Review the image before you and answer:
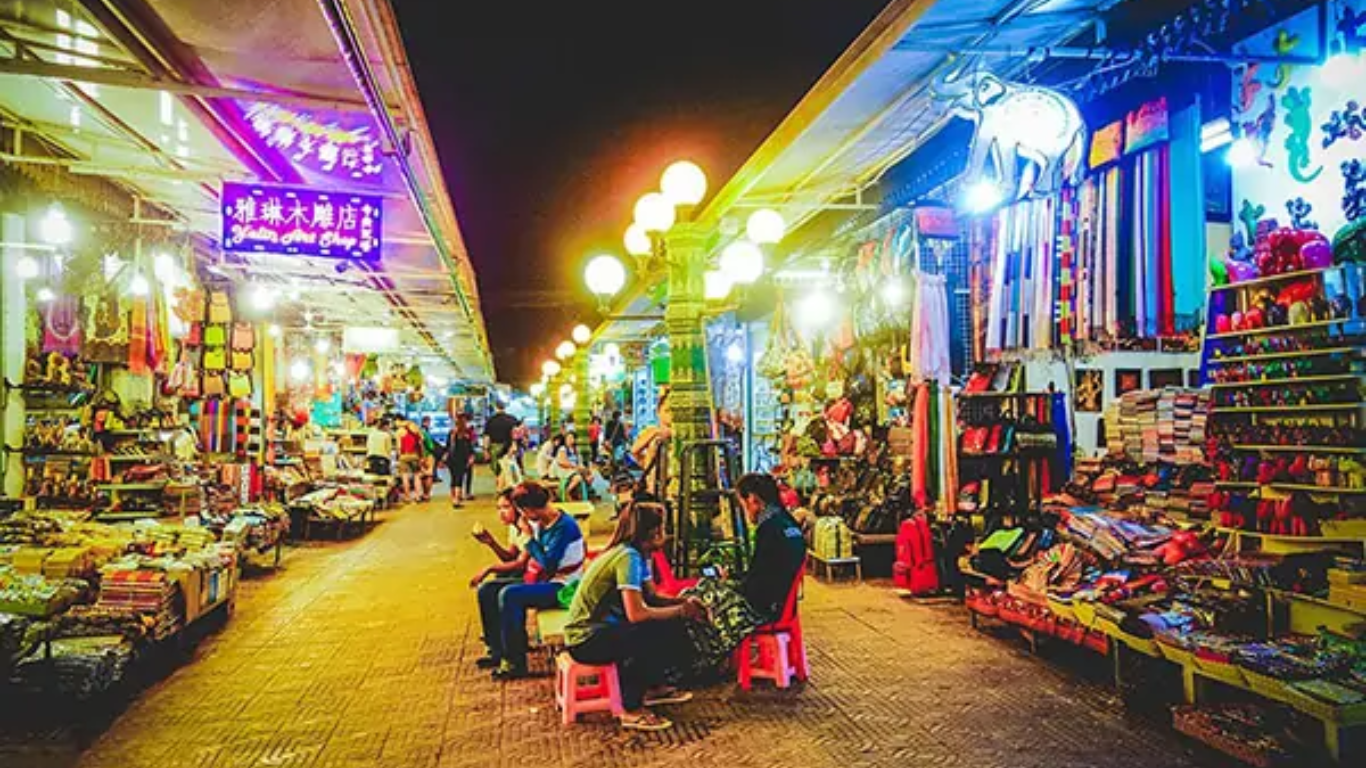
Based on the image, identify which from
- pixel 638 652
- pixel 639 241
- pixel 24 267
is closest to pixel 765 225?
pixel 639 241

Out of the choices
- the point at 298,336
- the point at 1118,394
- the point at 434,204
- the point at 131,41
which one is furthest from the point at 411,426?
the point at 1118,394

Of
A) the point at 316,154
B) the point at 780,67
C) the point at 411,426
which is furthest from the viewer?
the point at 411,426

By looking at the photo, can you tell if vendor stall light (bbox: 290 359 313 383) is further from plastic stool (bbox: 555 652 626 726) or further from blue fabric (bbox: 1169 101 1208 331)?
blue fabric (bbox: 1169 101 1208 331)

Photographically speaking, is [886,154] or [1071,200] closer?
[1071,200]

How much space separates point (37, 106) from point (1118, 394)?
10.9 m

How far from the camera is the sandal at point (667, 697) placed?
5.77 meters

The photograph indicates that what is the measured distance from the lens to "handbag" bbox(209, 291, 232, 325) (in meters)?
13.0

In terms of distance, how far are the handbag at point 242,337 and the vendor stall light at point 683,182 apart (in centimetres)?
1006

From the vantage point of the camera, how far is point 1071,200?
616 cm

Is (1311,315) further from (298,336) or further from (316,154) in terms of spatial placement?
(298,336)

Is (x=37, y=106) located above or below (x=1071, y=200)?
above

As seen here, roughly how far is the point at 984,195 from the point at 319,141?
6.85m

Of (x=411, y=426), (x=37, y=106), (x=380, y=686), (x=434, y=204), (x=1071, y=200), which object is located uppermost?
(x=37, y=106)

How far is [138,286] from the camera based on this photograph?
10477 mm
